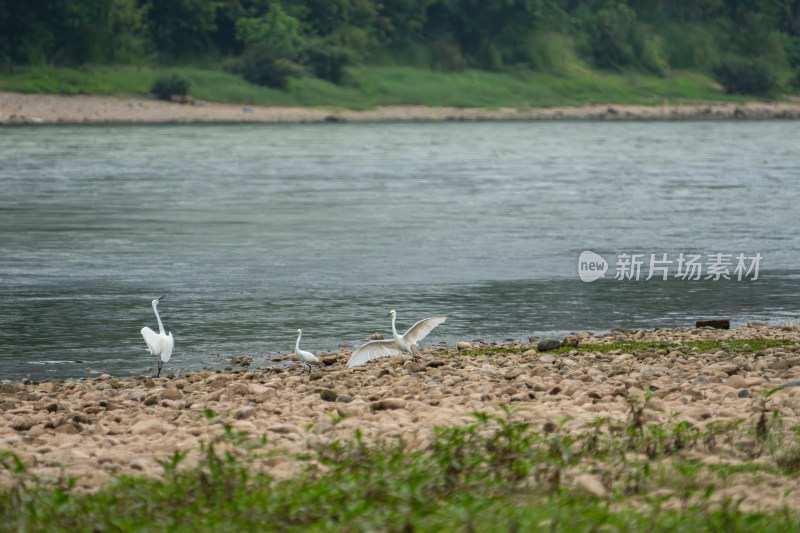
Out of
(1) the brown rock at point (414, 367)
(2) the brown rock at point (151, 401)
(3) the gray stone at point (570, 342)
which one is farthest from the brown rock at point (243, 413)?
(3) the gray stone at point (570, 342)

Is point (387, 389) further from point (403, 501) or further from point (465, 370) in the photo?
point (403, 501)

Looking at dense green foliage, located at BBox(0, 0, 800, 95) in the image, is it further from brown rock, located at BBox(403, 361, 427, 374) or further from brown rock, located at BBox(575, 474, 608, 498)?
brown rock, located at BBox(575, 474, 608, 498)

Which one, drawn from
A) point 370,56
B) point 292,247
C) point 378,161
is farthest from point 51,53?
point 292,247

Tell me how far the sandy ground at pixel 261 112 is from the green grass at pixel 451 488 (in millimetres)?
61664

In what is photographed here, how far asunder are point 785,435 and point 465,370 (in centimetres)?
373

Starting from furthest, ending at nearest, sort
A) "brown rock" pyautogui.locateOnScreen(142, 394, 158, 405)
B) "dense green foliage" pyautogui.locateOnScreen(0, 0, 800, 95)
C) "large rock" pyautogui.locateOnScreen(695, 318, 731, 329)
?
"dense green foliage" pyautogui.locateOnScreen(0, 0, 800, 95) < "large rock" pyautogui.locateOnScreen(695, 318, 731, 329) < "brown rock" pyautogui.locateOnScreen(142, 394, 158, 405)

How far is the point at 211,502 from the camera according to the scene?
6066 mm

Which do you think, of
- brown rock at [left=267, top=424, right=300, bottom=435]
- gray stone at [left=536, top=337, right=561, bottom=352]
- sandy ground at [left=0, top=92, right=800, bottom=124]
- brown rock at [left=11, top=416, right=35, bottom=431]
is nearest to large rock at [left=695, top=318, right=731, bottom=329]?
gray stone at [left=536, top=337, right=561, bottom=352]

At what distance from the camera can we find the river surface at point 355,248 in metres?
13.8

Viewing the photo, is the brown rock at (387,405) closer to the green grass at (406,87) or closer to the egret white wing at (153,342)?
the egret white wing at (153,342)

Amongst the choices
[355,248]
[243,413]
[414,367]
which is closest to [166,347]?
[414,367]

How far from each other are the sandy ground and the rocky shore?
57.8m

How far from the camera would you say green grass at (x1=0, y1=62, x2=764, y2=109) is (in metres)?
74.0

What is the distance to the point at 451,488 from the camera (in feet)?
20.5
